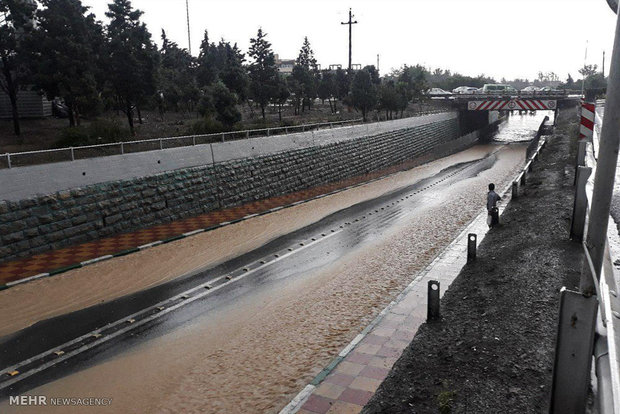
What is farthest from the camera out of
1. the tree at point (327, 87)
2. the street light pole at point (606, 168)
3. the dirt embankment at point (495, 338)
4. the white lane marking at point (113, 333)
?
the tree at point (327, 87)

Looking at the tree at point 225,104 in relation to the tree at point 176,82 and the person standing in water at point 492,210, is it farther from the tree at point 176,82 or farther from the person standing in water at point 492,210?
the person standing in water at point 492,210

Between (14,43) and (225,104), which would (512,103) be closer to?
(225,104)

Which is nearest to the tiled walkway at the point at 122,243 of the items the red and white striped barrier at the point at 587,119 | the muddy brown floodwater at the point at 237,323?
the muddy brown floodwater at the point at 237,323

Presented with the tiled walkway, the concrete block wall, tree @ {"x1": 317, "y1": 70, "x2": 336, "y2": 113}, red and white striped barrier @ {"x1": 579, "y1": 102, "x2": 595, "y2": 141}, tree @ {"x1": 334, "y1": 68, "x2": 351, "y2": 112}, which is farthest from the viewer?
tree @ {"x1": 317, "y1": 70, "x2": 336, "y2": 113}

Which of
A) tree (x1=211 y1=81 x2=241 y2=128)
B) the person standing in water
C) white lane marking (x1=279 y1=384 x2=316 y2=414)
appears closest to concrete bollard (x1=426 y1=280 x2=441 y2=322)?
white lane marking (x1=279 y1=384 x2=316 y2=414)

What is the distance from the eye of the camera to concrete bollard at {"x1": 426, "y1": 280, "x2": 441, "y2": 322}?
8.40 meters

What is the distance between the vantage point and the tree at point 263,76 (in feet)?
145

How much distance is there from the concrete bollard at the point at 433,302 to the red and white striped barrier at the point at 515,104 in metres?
45.9

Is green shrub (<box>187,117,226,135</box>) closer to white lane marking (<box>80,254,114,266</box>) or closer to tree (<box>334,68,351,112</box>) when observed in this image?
white lane marking (<box>80,254,114,266</box>)

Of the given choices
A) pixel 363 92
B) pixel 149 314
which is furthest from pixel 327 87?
pixel 149 314

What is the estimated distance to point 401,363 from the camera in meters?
6.91

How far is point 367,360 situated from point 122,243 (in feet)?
34.9

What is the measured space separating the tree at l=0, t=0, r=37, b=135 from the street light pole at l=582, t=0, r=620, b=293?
31386 mm

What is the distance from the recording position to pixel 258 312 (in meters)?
10.4
